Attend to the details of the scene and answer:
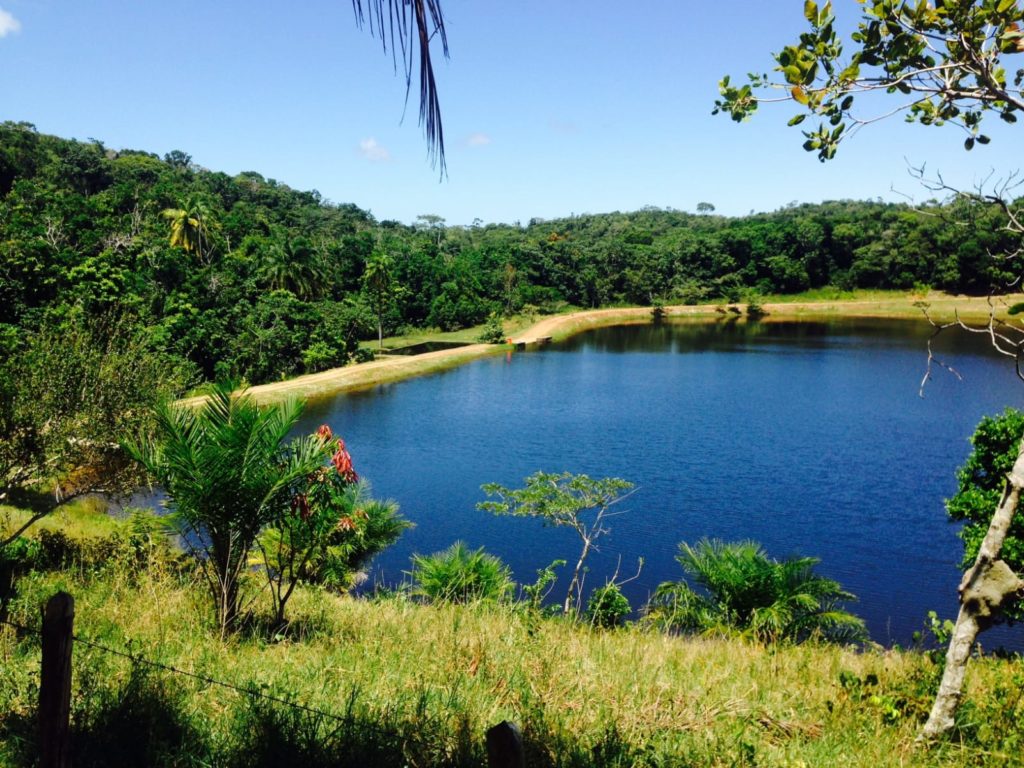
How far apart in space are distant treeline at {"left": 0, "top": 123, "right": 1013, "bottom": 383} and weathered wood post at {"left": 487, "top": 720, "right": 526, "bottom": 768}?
12.6 feet

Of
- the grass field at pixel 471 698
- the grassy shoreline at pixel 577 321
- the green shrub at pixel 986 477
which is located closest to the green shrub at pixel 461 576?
the grass field at pixel 471 698

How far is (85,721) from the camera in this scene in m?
4.24

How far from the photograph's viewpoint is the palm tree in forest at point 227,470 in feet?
22.3

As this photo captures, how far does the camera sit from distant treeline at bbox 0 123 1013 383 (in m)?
35.8

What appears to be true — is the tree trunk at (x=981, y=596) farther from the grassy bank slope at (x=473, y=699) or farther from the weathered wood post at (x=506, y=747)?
the weathered wood post at (x=506, y=747)

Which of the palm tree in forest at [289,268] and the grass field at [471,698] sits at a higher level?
the palm tree in forest at [289,268]

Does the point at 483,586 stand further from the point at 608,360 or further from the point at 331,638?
the point at 608,360

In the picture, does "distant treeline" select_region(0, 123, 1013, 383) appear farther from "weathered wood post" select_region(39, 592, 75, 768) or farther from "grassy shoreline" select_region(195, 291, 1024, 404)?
"weathered wood post" select_region(39, 592, 75, 768)

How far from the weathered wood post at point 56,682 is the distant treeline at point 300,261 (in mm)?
4930

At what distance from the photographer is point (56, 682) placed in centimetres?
300

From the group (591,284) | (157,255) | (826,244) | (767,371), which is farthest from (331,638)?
(826,244)

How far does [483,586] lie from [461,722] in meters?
8.17

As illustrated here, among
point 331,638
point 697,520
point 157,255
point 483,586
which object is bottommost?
point 697,520

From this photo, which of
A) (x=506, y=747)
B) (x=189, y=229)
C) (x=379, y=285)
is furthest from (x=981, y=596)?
(x=189, y=229)
